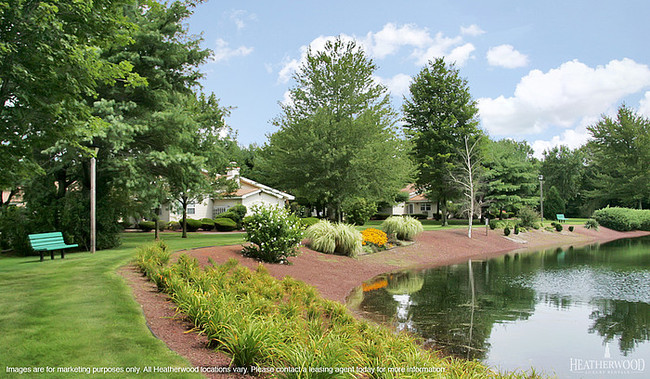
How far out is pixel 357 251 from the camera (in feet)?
63.3

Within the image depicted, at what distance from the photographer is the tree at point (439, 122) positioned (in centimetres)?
4209

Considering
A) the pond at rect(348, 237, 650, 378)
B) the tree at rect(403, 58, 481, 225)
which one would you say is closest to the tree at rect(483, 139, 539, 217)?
the tree at rect(403, 58, 481, 225)

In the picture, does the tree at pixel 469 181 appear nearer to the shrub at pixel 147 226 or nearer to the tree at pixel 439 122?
the tree at pixel 439 122

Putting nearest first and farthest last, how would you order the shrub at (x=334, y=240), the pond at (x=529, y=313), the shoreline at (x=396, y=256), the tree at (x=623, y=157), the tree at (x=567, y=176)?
the pond at (x=529, y=313) → the shoreline at (x=396, y=256) → the shrub at (x=334, y=240) → the tree at (x=623, y=157) → the tree at (x=567, y=176)

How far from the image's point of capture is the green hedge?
46062 millimetres

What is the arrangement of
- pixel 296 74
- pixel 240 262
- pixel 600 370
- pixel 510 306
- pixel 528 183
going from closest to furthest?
pixel 600 370, pixel 510 306, pixel 240 262, pixel 296 74, pixel 528 183

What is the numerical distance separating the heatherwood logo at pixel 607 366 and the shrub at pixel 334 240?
1190cm

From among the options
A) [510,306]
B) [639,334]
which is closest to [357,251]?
[510,306]

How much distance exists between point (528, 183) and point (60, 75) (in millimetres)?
49225

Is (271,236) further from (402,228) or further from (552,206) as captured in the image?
(552,206)

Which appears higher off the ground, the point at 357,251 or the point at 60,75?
the point at 60,75

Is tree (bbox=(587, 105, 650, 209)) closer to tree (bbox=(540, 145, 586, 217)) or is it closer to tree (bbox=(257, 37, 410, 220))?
tree (bbox=(540, 145, 586, 217))

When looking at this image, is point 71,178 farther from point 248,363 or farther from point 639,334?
point 639,334

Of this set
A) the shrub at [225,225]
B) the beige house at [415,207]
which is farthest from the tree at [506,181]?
the shrub at [225,225]
